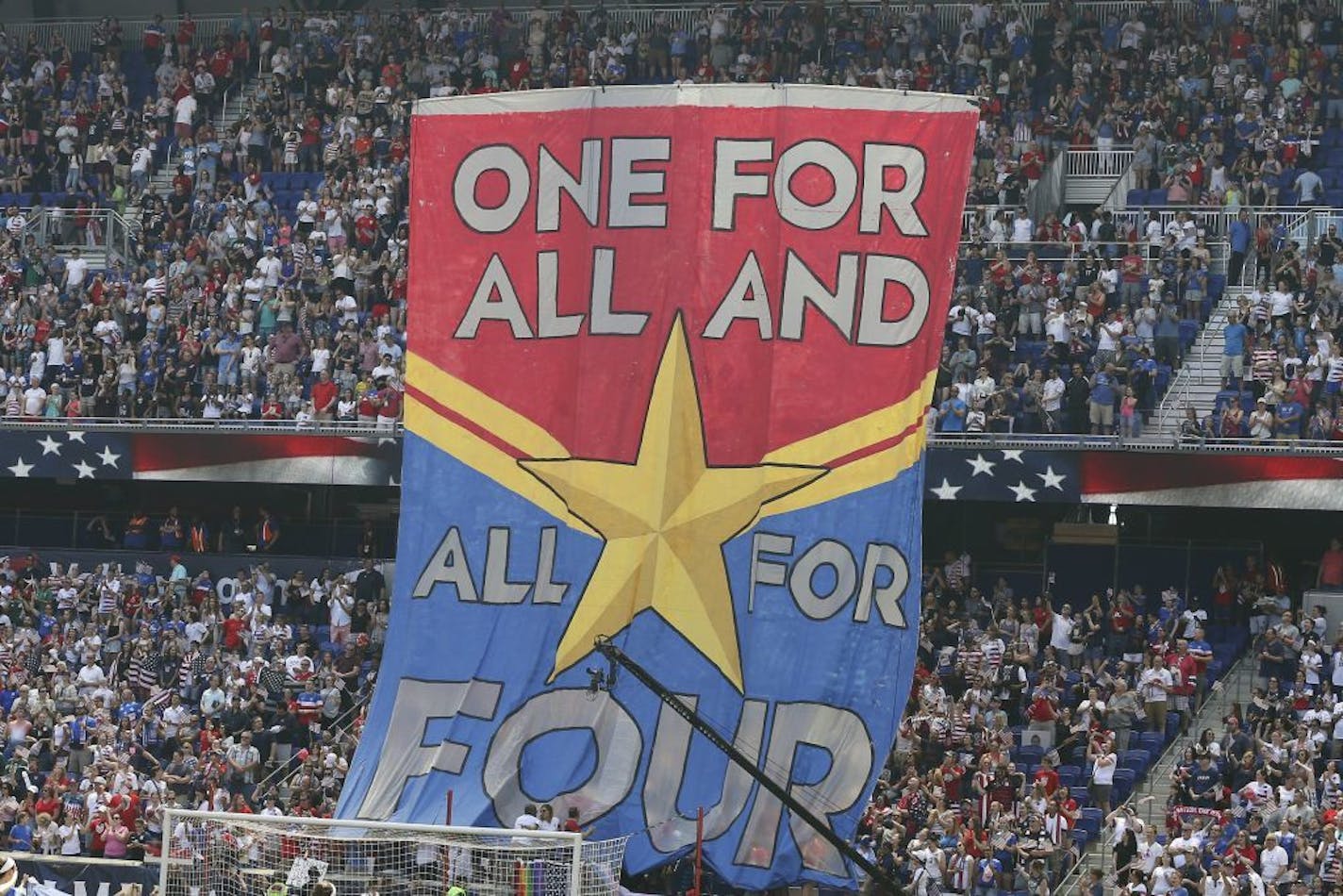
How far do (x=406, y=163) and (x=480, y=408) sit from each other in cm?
1274

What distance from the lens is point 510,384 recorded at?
997 inches

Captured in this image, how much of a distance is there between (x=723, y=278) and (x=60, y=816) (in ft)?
31.7

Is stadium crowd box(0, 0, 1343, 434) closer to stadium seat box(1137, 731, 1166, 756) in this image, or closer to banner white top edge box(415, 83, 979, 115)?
stadium seat box(1137, 731, 1166, 756)

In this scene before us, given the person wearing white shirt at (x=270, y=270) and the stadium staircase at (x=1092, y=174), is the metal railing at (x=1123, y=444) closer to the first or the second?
the stadium staircase at (x=1092, y=174)

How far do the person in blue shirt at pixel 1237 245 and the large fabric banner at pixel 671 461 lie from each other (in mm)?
8702

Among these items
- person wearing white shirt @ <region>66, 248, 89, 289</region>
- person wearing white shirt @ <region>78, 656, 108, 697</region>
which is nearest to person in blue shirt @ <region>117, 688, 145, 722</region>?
person wearing white shirt @ <region>78, 656, 108, 697</region>

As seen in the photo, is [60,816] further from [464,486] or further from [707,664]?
[707,664]

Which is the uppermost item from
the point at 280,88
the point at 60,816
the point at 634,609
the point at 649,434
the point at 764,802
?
the point at 280,88

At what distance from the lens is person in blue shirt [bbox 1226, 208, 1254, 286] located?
107 feet

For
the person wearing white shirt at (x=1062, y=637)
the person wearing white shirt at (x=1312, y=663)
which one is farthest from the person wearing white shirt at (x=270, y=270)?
the person wearing white shirt at (x=1312, y=663)

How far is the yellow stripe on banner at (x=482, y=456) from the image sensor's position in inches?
982

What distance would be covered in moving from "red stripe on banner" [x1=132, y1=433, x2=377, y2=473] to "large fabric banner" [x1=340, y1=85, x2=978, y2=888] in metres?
7.11

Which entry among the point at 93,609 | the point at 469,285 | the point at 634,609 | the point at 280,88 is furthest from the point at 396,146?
the point at 634,609

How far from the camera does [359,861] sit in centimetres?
2272
